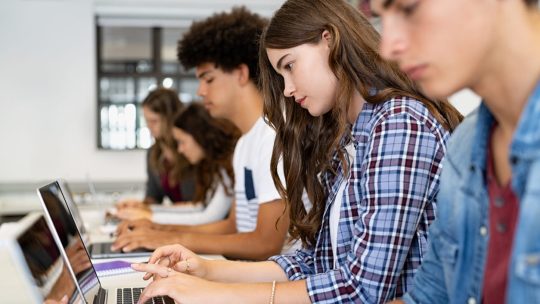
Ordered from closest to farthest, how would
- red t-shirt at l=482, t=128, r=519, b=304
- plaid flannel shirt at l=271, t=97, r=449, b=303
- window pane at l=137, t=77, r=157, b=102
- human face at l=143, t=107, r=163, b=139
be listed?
red t-shirt at l=482, t=128, r=519, b=304
plaid flannel shirt at l=271, t=97, r=449, b=303
human face at l=143, t=107, r=163, b=139
window pane at l=137, t=77, r=157, b=102

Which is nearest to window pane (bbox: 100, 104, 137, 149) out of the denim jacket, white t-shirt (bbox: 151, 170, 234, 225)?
white t-shirt (bbox: 151, 170, 234, 225)

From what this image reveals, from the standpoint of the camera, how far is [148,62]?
7.10m

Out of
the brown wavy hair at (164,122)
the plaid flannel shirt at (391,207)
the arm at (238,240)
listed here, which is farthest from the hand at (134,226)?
the plaid flannel shirt at (391,207)

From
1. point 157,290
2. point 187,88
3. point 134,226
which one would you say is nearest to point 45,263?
point 157,290

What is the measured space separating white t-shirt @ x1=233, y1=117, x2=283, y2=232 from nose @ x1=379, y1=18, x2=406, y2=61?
1230mm

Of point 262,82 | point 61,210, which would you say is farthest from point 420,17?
point 61,210

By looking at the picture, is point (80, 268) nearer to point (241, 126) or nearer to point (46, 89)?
point (241, 126)

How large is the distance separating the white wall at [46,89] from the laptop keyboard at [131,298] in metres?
5.10

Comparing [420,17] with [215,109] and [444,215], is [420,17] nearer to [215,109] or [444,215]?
[444,215]

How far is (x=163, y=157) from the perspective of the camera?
3.90m

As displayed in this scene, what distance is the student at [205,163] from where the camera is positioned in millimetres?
3033

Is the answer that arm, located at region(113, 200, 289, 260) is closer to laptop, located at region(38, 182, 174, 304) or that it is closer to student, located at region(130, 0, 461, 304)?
student, located at region(130, 0, 461, 304)

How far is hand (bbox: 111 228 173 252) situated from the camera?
2.17 m

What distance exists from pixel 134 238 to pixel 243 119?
22.7 inches
